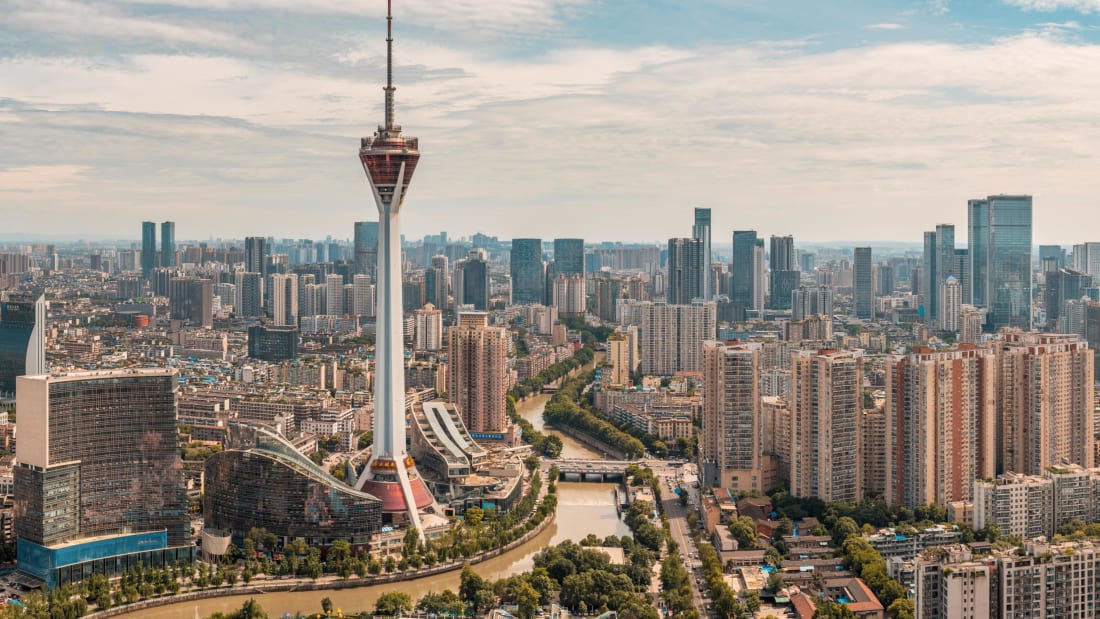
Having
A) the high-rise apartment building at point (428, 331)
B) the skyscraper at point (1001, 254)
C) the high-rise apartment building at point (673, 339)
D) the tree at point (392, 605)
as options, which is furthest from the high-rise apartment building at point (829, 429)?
the skyscraper at point (1001, 254)

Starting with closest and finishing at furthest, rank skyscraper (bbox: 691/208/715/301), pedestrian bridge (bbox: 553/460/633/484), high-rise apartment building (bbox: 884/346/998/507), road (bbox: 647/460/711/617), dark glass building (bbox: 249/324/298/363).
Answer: road (bbox: 647/460/711/617) < high-rise apartment building (bbox: 884/346/998/507) < pedestrian bridge (bbox: 553/460/633/484) < dark glass building (bbox: 249/324/298/363) < skyscraper (bbox: 691/208/715/301)

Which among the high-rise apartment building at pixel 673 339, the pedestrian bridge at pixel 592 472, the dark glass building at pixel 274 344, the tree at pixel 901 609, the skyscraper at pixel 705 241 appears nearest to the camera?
the tree at pixel 901 609

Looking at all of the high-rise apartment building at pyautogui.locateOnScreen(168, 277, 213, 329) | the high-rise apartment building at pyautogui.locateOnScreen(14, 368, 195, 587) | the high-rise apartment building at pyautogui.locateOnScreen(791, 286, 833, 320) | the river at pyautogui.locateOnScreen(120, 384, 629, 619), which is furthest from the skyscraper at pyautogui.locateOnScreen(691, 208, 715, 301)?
the high-rise apartment building at pyautogui.locateOnScreen(14, 368, 195, 587)

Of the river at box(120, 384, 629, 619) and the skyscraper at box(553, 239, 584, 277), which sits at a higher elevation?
the skyscraper at box(553, 239, 584, 277)

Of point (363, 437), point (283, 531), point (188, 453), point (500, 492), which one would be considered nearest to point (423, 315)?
point (363, 437)

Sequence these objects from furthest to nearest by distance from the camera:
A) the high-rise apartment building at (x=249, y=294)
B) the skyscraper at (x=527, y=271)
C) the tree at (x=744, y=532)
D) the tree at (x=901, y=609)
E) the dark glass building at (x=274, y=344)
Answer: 1. the skyscraper at (x=527, y=271)
2. the high-rise apartment building at (x=249, y=294)
3. the dark glass building at (x=274, y=344)
4. the tree at (x=744, y=532)
5. the tree at (x=901, y=609)

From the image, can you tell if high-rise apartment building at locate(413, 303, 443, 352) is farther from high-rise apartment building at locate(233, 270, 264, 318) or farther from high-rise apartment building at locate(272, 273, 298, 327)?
high-rise apartment building at locate(233, 270, 264, 318)

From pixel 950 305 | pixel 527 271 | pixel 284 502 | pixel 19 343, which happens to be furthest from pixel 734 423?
pixel 527 271

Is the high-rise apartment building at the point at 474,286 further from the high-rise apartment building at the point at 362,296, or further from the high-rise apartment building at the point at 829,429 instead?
the high-rise apartment building at the point at 829,429
